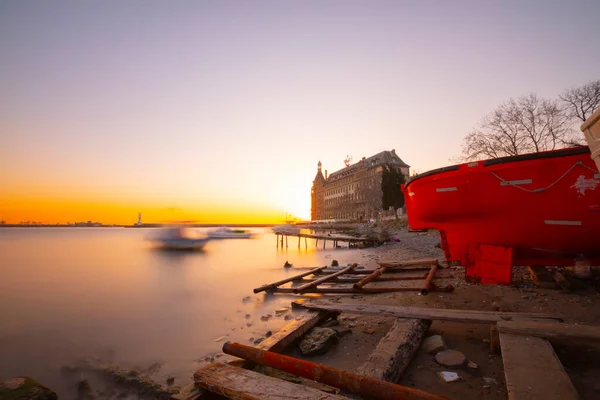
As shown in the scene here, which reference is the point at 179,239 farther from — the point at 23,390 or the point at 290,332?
the point at 290,332

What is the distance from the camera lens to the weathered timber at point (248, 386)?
2.11 metres

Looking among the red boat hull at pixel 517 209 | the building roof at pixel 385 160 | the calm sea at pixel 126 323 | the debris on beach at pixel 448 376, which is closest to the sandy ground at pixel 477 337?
the debris on beach at pixel 448 376

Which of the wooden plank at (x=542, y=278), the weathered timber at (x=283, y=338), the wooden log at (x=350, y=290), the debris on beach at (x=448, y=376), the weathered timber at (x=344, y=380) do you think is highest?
the weathered timber at (x=344, y=380)

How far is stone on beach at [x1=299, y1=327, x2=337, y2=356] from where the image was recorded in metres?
3.84

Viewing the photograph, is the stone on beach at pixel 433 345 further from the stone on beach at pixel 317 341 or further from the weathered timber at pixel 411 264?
the weathered timber at pixel 411 264

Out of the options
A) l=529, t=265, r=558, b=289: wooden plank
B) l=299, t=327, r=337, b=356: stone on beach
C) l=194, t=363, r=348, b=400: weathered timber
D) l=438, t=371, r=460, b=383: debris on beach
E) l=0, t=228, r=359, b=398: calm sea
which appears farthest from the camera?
l=529, t=265, r=558, b=289: wooden plank

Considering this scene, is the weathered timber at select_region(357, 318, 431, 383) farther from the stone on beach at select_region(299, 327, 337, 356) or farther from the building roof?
the building roof

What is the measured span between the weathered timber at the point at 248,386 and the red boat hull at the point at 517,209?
532cm

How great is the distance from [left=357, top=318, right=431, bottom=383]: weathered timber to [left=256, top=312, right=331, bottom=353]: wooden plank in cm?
111

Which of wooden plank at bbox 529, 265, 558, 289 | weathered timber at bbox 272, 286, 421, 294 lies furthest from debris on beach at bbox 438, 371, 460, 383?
wooden plank at bbox 529, 265, 558, 289

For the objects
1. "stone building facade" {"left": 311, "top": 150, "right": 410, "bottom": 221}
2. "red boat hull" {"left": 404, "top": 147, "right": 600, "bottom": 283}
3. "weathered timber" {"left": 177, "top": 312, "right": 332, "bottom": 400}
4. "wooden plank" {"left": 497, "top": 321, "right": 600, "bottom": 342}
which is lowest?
"weathered timber" {"left": 177, "top": 312, "right": 332, "bottom": 400}

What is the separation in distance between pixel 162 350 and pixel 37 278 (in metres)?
16.2

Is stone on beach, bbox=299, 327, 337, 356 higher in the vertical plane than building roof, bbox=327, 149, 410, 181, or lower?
lower

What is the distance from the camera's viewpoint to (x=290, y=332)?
12.7 feet
